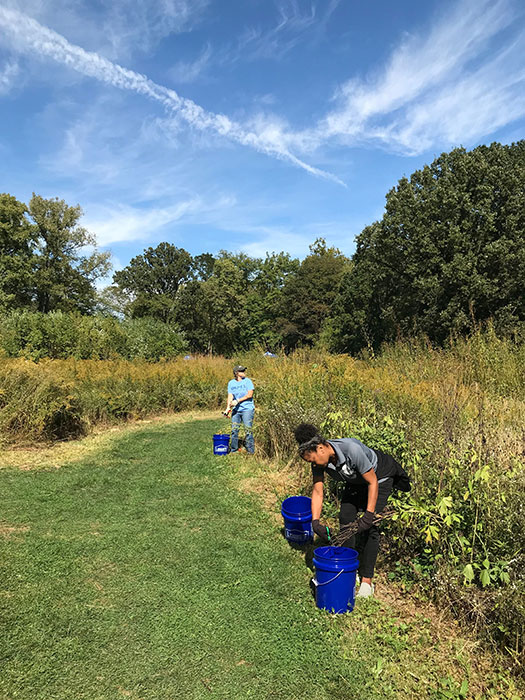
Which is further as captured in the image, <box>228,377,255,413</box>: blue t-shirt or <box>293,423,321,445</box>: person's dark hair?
<box>228,377,255,413</box>: blue t-shirt

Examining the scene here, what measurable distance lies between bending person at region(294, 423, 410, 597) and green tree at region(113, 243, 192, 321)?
42035 mm

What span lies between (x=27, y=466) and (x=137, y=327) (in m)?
15.7

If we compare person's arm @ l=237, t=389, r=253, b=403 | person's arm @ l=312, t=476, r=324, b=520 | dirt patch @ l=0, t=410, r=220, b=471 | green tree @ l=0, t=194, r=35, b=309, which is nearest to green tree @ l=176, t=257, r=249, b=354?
green tree @ l=0, t=194, r=35, b=309

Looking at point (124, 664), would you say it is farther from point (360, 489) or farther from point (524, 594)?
point (524, 594)

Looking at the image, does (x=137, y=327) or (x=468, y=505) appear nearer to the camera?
(x=468, y=505)

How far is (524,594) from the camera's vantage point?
88.0 inches

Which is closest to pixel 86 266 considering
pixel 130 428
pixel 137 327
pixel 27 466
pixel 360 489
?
pixel 137 327

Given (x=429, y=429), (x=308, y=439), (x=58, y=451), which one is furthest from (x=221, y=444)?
(x=308, y=439)

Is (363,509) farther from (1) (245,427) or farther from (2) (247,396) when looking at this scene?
(2) (247,396)

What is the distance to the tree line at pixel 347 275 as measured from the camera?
19.5 metres

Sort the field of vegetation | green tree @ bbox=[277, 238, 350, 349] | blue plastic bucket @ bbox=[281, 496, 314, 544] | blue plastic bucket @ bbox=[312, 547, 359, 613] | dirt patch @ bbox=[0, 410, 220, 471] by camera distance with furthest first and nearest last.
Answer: green tree @ bbox=[277, 238, 350, 349] → dirt patch @ bbox=[0, 410, 220, 471] → blue plastic bucket @ bbox=[281, 496, 314, 544] → blue plastic bucket @ bbox=[312, 547, 359, 613] → the field of vegetation

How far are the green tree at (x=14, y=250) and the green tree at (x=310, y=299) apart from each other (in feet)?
62.2

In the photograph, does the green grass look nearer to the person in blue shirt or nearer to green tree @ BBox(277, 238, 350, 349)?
the person in blue shirt

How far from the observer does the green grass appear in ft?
7.63
